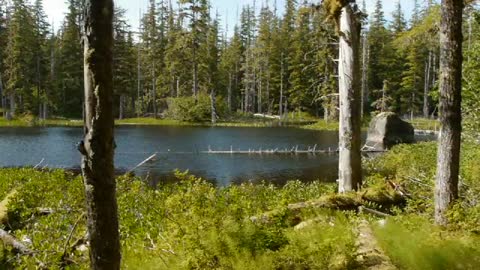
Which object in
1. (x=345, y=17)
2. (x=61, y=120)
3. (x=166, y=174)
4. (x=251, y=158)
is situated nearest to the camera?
(x=345, y=17)

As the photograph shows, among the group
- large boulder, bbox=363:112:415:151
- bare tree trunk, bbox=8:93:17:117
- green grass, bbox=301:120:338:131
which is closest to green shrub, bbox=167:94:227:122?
green grass, bbox=301:120:338:131

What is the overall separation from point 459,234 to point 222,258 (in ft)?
9.57

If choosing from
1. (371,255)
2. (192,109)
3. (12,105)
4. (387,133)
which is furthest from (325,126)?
(371,255)

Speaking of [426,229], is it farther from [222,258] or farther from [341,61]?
[341,61]

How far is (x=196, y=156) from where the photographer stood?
Answer: 29688 mm

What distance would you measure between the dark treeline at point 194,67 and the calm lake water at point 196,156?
63.0ft

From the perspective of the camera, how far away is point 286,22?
76438mm

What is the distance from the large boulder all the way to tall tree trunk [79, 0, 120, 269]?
31.6 m

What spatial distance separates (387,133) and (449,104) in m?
28.7

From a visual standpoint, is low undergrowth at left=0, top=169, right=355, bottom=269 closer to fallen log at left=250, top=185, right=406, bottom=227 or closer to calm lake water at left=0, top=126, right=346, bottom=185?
fallen log at left=250, top=185, right=406, bottom=227

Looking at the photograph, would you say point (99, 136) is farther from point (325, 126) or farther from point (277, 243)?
point (325, 126)

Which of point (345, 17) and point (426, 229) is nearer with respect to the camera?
point (426, 229)

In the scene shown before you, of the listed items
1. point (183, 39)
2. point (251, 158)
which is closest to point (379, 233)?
point (251, 158)

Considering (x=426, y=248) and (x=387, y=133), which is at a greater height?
(x=426, y=248)
